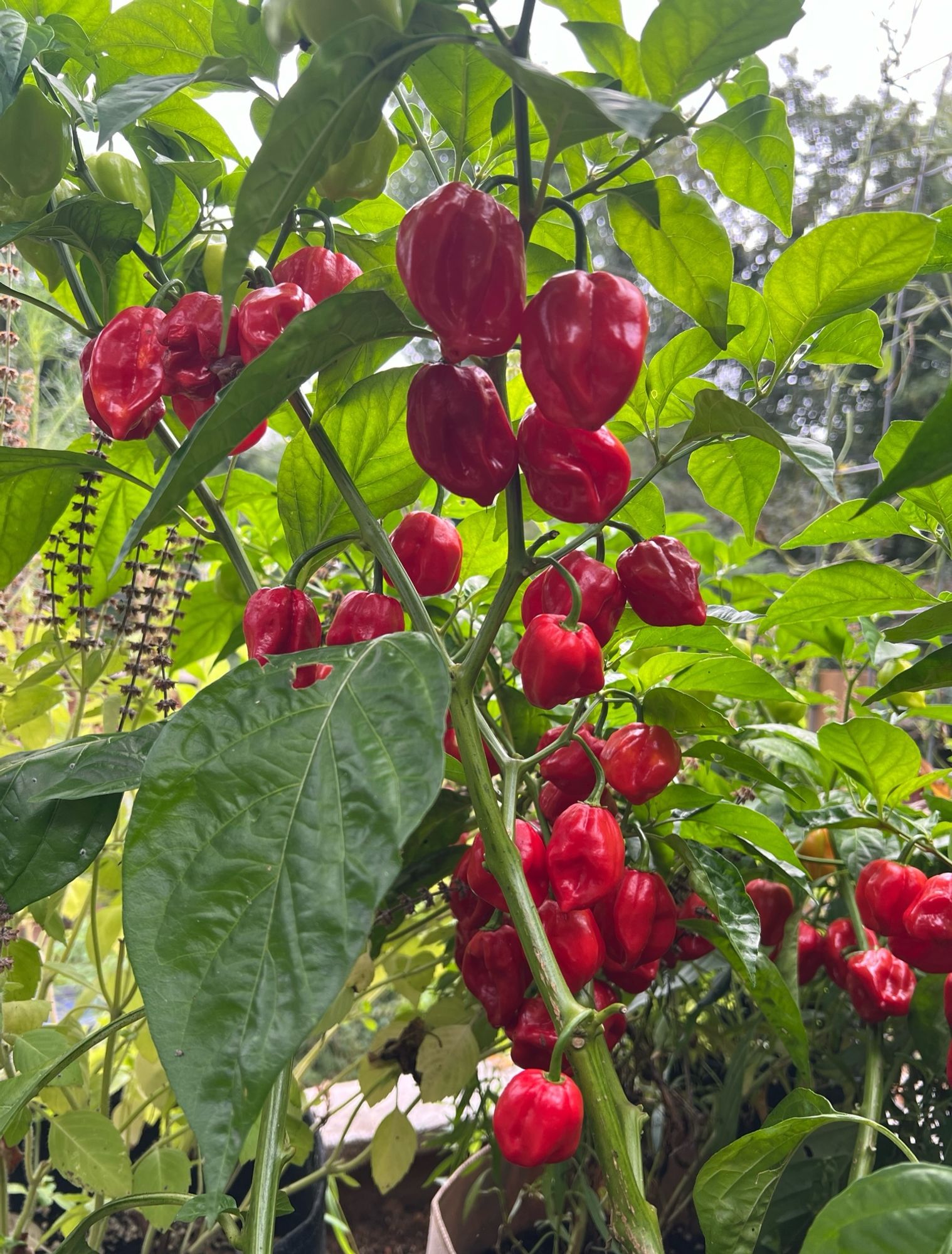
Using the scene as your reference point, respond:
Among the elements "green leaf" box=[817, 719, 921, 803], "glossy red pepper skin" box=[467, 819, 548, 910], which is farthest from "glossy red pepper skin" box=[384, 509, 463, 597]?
"green leaf" box=[817, 719, 921, 803]

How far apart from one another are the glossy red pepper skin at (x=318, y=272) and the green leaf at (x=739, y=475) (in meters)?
0.17

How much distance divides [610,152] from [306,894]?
301mm

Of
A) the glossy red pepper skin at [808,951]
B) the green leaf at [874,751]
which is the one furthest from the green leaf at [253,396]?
the glossy red pepper skin at [808,951]

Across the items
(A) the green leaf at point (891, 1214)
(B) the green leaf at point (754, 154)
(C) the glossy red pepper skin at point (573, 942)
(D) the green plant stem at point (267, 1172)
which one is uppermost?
(B) the green leaf at point (754, 154)

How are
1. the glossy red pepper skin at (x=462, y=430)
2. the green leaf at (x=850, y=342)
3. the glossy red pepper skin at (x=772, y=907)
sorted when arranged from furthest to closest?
the glossy red pepper skin at (x=772, y=907) < the green leaf at (x=850, y=342) < the glossy red pepper skin at (x=462, y=430)

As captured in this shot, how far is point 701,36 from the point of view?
10.7 inches

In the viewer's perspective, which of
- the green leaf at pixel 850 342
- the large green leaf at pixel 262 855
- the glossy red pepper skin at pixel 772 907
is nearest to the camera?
the large green leaf at pixel 262 855

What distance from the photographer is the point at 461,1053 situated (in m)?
0.56

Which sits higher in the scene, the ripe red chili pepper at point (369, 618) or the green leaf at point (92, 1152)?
the ripe red chili pepper at point (369, 618)

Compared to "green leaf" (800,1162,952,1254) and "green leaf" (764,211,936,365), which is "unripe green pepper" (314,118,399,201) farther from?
"green leaf" (800,1162,952,1254)

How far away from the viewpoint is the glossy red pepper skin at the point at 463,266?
10.4 inches

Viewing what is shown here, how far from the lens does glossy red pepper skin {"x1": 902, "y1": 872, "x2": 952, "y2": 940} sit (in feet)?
1.39

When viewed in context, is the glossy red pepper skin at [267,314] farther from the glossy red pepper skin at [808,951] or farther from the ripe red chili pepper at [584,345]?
the glossy red pepper skin at [808,951]

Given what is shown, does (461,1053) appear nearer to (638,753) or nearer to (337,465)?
(638,753)
